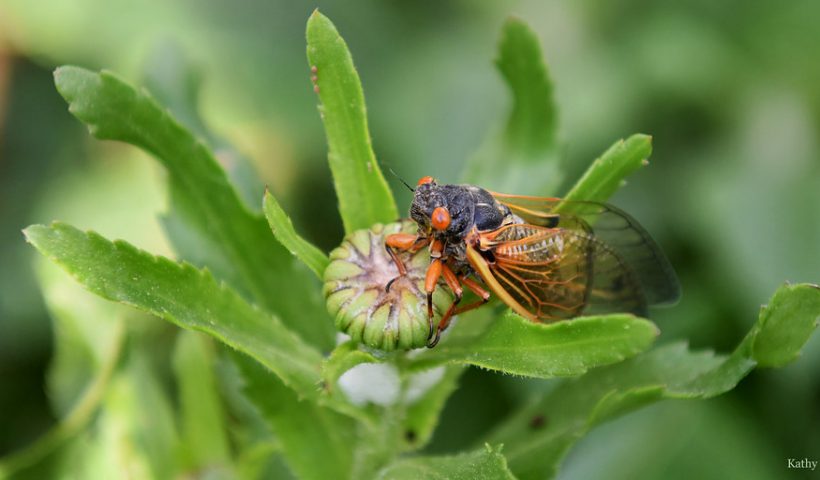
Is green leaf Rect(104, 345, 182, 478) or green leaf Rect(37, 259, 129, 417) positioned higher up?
green leaf Rect(37, 259, 129, 417)

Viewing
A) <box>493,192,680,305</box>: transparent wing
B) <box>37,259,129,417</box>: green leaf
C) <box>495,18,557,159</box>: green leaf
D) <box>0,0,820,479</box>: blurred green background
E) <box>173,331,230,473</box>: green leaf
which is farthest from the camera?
<box>0,0,820,479</box>: blurred green background

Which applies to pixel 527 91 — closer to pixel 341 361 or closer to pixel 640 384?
pixel 640 384

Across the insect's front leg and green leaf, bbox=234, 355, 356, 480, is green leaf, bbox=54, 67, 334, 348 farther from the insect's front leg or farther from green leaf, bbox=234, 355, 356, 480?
the insect's front leg

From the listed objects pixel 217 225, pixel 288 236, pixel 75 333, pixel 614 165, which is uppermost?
pixel 614 165

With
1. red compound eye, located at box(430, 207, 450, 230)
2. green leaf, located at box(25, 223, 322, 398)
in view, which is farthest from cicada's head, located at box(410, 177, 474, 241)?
green leaf, located at box(25, 223, 322, 398)

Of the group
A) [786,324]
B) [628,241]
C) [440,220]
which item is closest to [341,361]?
[440,220]

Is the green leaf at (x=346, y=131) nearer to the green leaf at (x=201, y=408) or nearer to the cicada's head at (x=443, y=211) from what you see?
the cicada's head at (x=443, y=211)
